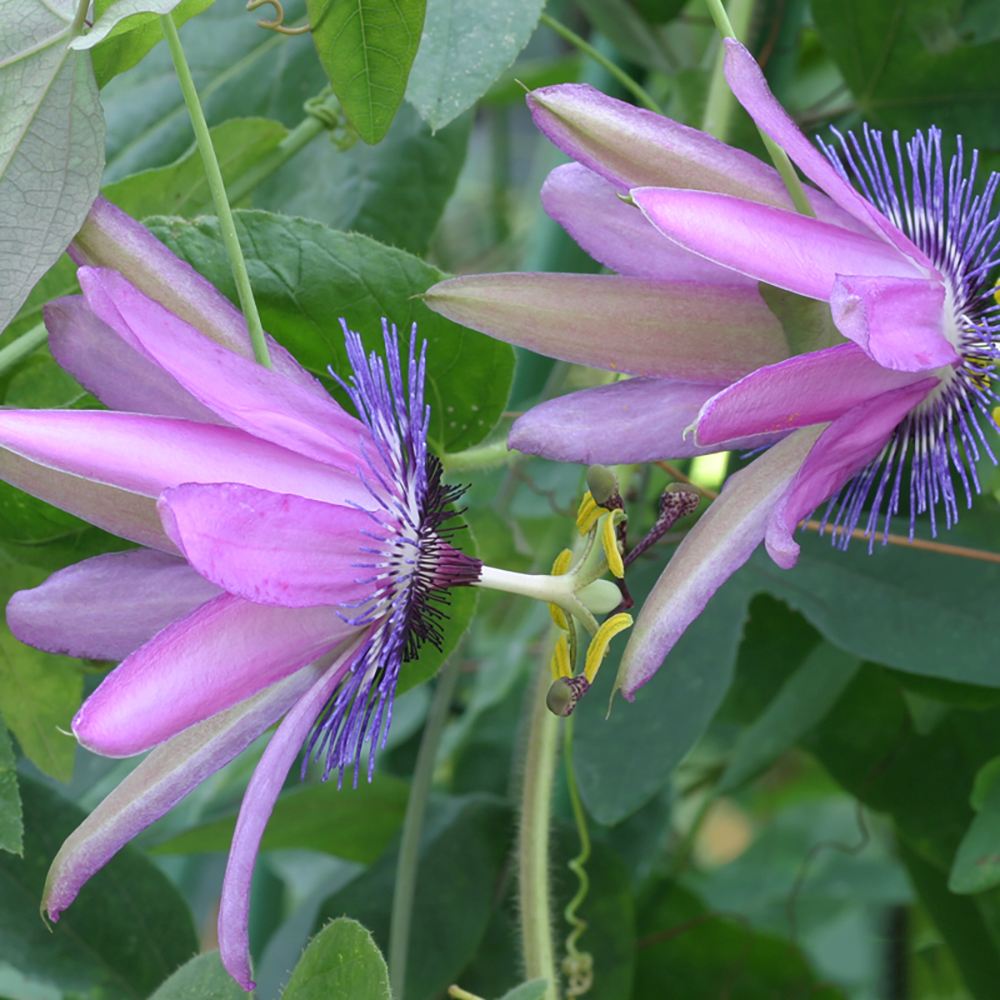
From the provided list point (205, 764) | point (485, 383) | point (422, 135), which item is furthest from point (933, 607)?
point (205, 764)

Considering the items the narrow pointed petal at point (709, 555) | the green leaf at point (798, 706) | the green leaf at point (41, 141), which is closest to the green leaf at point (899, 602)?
the green leaf at point (798, 706)

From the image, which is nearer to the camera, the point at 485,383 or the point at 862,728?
the point at 485,383

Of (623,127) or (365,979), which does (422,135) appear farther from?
(365,979)

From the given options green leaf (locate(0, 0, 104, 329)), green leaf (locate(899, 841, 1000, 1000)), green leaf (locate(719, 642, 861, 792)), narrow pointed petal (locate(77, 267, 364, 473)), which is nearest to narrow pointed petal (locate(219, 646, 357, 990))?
narrow pointed petal (locate(77, 267, 364, 473))

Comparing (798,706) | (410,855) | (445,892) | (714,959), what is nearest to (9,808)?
(410,855)

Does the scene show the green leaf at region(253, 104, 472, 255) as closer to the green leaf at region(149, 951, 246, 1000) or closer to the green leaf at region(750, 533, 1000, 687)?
the green leaf at region(750, 533, 1000, 687)

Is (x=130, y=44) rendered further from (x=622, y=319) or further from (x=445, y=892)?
(x=445, y=892)
